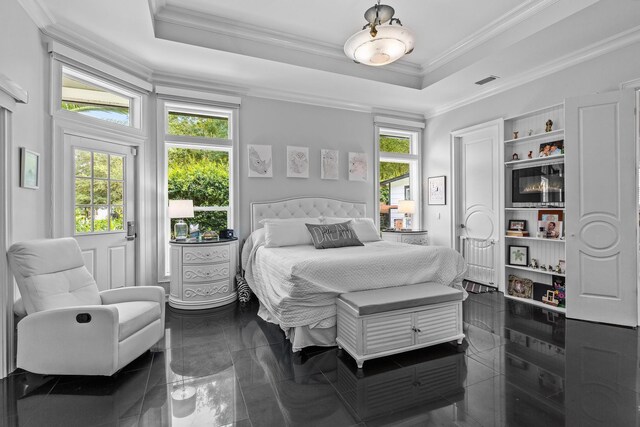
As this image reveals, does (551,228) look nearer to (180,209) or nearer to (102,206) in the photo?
(180,209)

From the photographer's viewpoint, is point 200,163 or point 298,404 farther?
point 200,163

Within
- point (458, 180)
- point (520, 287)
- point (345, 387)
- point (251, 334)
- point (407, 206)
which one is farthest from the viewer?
point (407, 206)

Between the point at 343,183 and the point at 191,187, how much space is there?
2.40 meters

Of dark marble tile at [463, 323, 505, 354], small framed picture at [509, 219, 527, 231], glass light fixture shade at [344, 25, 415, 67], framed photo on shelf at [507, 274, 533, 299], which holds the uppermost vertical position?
glass light fixture shade at [344, 25, 415, 67]

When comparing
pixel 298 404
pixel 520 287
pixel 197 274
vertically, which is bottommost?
pixel 298 404

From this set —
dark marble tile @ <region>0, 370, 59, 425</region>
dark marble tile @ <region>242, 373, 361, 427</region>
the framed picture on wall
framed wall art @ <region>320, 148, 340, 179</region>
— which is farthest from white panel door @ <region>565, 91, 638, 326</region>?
dark marble tile @ <region>0, 370, 59, 425</region>

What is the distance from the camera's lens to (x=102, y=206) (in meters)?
3.70

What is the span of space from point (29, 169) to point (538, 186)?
18.3 ft

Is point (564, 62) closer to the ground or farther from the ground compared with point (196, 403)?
farther from the ground

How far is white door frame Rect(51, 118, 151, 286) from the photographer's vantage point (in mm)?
3197

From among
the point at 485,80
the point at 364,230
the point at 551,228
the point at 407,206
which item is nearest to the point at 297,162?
the point at 364,230

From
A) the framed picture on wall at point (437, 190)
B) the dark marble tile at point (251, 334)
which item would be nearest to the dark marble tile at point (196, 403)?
the dark marble tile at point (251, 334)

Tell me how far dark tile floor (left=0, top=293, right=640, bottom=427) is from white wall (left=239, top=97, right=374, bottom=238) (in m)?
2.37

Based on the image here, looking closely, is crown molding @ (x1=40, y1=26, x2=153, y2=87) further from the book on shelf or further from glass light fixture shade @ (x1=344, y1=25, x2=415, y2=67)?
the book on shelf
